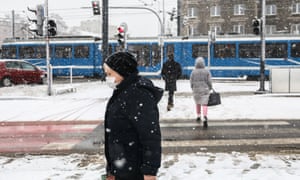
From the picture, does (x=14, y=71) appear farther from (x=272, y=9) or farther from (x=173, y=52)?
(x=272, y=9)

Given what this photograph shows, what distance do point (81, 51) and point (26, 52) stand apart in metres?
4.65

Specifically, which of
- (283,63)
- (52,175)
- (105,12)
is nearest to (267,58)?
(283,63)

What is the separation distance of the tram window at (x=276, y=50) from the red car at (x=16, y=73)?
14851mm

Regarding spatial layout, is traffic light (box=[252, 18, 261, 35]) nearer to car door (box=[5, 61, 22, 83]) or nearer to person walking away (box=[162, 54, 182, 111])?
person walking away (box=[162, 54, 182, 111])

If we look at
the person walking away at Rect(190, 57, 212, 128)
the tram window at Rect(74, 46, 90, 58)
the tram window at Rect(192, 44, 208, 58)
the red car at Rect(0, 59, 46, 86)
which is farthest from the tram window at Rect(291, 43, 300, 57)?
the person walking away at Rect(190, 57, 212, 128)

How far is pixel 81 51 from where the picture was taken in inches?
1223

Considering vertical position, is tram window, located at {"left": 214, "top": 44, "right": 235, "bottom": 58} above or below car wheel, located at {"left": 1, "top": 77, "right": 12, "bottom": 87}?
above

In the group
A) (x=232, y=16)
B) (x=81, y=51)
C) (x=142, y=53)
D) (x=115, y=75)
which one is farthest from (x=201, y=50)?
(x=232, y=16)

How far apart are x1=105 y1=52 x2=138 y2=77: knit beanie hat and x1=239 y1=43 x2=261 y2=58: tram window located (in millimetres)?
25904

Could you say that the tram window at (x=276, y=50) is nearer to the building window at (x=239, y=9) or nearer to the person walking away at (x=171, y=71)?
the person walking away at (x=171, y=71)

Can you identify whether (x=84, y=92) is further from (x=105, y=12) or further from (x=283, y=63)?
(x=283, y=63)

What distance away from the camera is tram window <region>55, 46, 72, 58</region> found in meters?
31.2

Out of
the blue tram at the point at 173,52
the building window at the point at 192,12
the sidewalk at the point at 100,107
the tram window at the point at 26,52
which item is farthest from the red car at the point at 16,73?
the building window at the point at 192,12

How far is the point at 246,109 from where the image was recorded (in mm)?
13062
